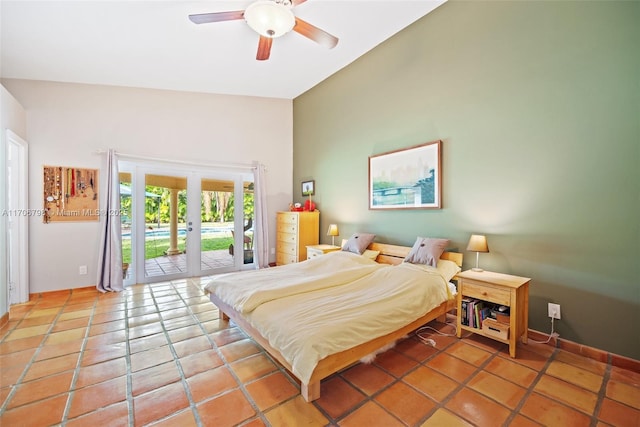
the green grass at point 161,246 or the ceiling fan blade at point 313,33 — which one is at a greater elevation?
the ceiling fan blade at point 313,33

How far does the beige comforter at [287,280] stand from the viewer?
7.44 ft

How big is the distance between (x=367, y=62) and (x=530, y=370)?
4.19 meters

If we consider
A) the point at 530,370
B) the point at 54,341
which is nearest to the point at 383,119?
the point at 530,370

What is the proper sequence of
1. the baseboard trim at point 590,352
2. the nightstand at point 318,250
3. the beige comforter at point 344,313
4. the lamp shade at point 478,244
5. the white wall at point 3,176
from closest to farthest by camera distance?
the beige comforter at point 344,313 → the baseboard trim at point 590,352 → the lamp shade at point 478,244 → the white wall at point 3,176 → the nightstand at point 318,250

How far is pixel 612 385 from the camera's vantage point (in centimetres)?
183

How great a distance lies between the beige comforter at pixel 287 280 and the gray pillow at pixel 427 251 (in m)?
0.43

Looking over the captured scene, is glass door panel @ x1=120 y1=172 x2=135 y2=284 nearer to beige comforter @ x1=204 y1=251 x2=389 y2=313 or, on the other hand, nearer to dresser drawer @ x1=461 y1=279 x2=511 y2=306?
beige comforter @ x1=204 y1=251 x2=389 y2=313

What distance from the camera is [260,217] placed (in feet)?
16.8

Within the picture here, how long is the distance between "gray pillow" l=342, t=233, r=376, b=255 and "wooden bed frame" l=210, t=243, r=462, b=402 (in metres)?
0.38

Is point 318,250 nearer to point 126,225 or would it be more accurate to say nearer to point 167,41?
point 126,225

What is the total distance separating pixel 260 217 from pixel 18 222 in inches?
126

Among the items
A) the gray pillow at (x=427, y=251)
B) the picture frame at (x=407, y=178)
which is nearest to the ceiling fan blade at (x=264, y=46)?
the picture frame at (x=407, y=178)

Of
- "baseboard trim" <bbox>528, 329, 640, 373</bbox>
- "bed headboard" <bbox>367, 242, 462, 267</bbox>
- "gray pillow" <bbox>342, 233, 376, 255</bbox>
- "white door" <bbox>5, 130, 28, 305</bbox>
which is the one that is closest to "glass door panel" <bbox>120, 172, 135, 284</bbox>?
"white door" <bbox>5, 130, 28, 305</bbox>

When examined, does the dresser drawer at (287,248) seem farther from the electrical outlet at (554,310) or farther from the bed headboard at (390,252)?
the electrical outlet at (554,310)
